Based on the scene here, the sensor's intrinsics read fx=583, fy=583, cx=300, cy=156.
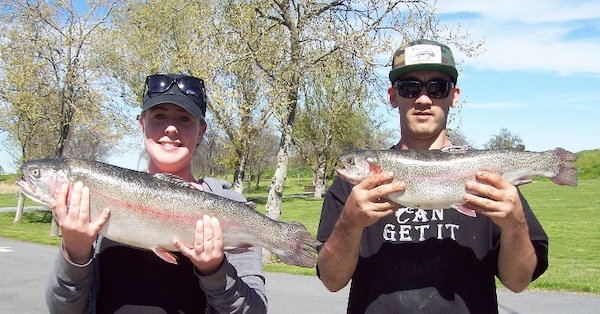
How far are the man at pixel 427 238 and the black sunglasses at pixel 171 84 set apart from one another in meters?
1.06

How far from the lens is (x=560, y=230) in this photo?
1008 inches

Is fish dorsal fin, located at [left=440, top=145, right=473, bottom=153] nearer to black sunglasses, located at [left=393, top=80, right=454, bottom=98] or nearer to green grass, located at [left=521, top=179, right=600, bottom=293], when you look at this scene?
black sunglasses, located at [left=393, top=80, right=454, bottom=98]

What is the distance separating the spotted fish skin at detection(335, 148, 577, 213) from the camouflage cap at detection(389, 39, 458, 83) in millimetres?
463

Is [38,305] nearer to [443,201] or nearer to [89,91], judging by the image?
[443,201]

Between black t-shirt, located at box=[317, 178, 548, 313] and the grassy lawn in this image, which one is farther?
the grassy lawn

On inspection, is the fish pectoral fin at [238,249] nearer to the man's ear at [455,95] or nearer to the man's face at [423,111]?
the man's face at [423,111]

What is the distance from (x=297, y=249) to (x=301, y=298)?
7.60 metres

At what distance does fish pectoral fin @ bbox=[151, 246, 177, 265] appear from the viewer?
294 cm

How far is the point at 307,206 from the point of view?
45.2 meters

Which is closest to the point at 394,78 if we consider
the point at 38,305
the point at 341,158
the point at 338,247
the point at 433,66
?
the point at 433,66

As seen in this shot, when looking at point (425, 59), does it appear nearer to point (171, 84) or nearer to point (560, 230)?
point (171, 84)

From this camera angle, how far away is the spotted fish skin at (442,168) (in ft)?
10.2

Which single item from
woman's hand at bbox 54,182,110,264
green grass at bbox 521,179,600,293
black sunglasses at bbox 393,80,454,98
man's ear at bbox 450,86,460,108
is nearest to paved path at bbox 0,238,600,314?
green grass at bbox 521,179,600,293

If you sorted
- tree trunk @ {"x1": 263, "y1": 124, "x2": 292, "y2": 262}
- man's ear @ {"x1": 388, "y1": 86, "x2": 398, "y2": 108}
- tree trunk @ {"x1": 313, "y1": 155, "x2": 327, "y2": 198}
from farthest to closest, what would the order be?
tree trunk @ {"x1": 313, "y1": 155, "x2": 327, "y2": 198} → tree trunk @ {"x1": 263, "y1": 124, "x2": 292, "y2": 262} → man's ear @ {"x1": 388, "y1": 86, "x2": 398, "y2": 108}
